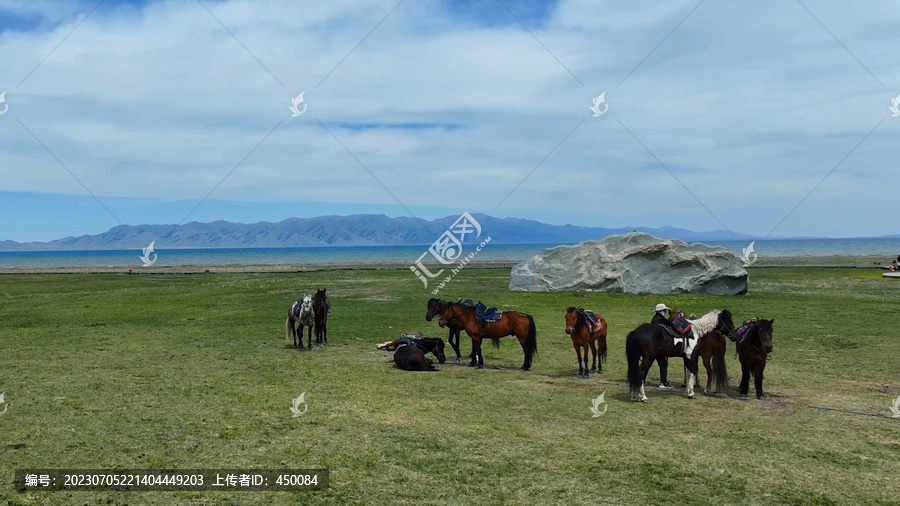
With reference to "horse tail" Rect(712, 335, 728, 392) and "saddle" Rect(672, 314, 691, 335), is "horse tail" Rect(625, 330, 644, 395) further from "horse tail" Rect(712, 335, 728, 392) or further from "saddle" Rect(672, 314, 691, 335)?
"horse tail" Rect(712, 335, 728, 392)

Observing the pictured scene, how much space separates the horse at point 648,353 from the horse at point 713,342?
9 centimetres

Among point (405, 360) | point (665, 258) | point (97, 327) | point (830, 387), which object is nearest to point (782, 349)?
point (830, 387)

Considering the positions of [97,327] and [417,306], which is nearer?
[97,327]

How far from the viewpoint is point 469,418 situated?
34.1ft

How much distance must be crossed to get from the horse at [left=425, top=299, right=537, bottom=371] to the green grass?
1.89 feet

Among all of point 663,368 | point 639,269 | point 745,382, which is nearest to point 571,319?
point 663,368

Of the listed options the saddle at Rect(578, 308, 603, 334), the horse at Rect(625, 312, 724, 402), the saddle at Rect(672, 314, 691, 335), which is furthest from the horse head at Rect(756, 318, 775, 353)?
the saddle at Rect(578, 308, 603, 334)

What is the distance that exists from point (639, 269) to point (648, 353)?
28105 millimetres

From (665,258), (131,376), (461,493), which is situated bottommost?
(461,493)

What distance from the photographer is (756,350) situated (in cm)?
1227

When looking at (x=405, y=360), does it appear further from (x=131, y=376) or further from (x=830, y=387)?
(x=830, y=387)

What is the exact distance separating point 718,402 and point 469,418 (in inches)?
216

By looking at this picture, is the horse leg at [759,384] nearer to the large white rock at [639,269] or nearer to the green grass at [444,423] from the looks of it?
the green grass at [444,423]

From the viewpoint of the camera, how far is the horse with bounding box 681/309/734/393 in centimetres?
1284
